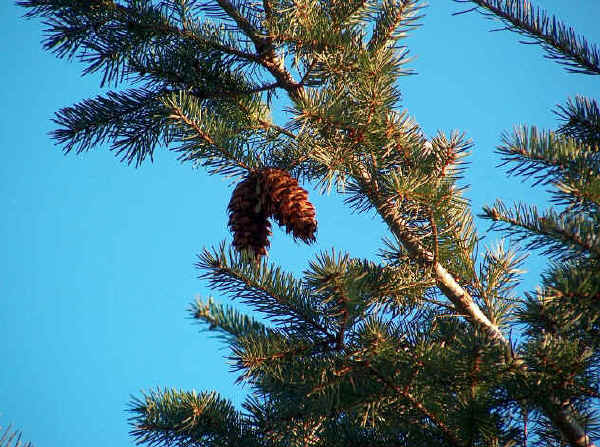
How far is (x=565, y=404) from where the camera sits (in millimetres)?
956

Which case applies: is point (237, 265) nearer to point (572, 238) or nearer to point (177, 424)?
point (177, 424)

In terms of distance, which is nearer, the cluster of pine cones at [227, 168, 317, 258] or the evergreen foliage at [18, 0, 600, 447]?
the evergreen foliage at [18, 0, 600, 447]

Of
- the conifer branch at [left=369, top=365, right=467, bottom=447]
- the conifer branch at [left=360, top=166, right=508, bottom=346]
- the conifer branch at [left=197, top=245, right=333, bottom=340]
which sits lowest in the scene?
the conifer branch at [left=369, top=365, right=467, bottom=447]

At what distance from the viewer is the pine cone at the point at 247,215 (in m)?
1.19

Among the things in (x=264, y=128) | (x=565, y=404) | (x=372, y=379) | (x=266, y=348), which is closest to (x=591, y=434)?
(x=565, y=404)

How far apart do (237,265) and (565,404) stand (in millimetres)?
→ 522

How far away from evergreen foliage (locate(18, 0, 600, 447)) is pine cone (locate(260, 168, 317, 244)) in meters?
0.06

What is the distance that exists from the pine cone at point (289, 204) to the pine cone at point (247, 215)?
0.02m

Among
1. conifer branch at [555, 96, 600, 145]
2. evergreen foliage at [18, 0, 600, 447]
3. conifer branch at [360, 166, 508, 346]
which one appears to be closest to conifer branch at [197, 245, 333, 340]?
evergreen foliage at [18, 0, 600, 447]

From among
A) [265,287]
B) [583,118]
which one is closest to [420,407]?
[265,287]

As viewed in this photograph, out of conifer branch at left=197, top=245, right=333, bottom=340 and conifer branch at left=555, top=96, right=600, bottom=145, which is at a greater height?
conifer branch at left=555, top=96, right=600, bottom=145

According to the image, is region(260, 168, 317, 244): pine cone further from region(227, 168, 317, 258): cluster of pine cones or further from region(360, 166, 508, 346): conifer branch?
region(360, 166, 508, 346): conifer branch

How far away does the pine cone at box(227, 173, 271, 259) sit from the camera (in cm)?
119

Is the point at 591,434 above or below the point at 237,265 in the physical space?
below
